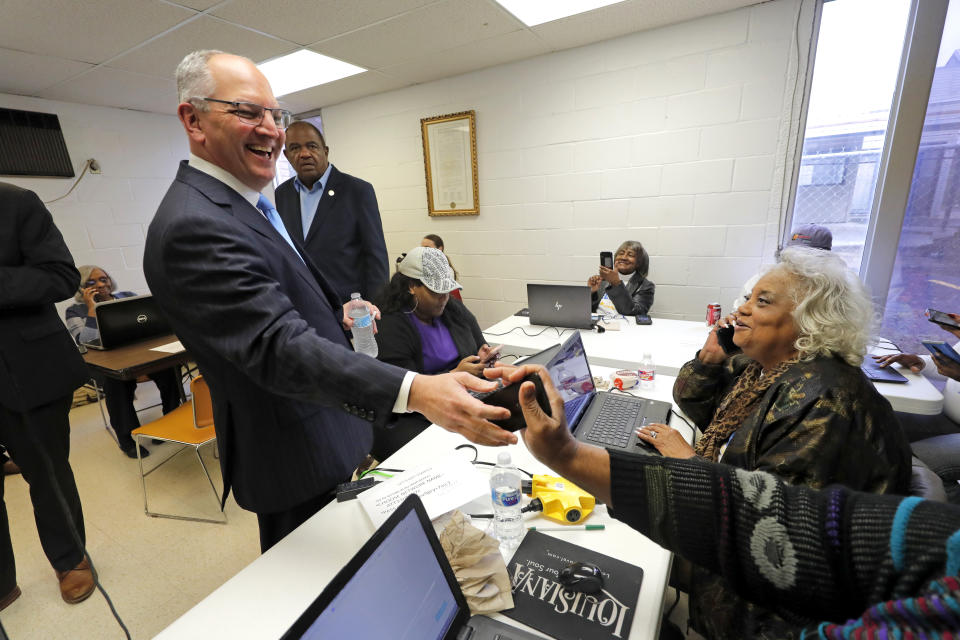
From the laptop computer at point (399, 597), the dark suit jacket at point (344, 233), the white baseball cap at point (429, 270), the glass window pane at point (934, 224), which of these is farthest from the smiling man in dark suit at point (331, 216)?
the glass window pane at point (934, 224)

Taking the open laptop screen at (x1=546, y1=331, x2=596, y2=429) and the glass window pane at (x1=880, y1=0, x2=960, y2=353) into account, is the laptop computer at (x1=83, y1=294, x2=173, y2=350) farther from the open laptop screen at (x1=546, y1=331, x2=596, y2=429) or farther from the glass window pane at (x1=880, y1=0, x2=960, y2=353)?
the glass window pane at (x1=880, y1=0, x2=960, y2=353)

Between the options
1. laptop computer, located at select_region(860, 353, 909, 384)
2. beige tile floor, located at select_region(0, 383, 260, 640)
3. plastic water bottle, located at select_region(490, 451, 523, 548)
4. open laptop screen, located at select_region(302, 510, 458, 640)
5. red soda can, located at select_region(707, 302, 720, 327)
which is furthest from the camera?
red soda can, located at select_region(707, 302, 720, 327)

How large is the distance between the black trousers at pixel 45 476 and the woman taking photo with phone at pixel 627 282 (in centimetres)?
292

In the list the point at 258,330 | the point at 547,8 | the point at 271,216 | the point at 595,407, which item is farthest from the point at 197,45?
the point at 595,407

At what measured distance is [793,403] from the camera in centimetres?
114

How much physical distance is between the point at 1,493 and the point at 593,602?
225cm

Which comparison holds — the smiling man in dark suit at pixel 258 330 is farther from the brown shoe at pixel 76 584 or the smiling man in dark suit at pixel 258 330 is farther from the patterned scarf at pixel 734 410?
the brown shoe at pixel 76 584

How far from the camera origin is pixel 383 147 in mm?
4441

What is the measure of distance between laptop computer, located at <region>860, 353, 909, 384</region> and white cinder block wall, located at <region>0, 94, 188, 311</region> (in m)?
5.91

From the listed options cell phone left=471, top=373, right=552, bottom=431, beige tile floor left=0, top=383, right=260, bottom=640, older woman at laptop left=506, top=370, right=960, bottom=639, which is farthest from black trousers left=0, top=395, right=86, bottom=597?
older woman at laptop left=506, top=370, right=960, bottom=639

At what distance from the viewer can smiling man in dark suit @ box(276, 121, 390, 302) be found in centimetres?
240

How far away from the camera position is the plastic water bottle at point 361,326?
1.67 metres

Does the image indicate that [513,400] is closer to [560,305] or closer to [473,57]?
[560,305]

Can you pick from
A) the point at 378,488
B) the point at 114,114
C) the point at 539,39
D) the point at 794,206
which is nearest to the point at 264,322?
the point at 378,488
